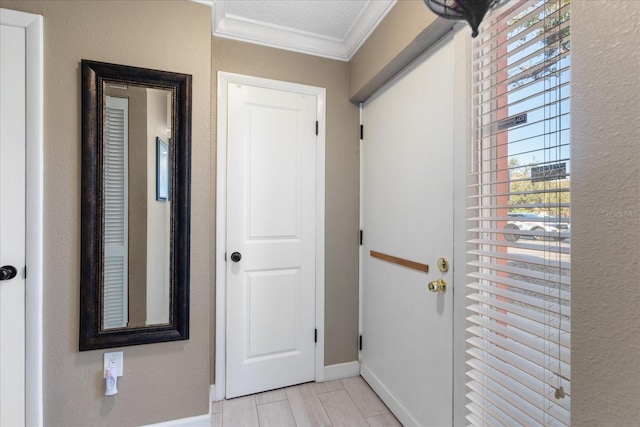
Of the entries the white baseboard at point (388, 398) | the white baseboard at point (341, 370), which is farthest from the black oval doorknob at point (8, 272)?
the white baseboard at point (388, 398)

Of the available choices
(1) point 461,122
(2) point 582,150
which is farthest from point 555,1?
(2) point 582,150

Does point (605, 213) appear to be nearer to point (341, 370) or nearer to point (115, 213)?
point (115, 213)

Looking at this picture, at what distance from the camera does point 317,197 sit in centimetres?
213

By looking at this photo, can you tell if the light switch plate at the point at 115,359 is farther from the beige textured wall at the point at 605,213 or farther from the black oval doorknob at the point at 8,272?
the beige textured wall at the point at 605,213

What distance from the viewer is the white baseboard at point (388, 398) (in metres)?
1.65

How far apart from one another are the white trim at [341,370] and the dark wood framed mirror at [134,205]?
3.53 feet

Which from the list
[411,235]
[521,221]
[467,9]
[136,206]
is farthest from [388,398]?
[467,9]

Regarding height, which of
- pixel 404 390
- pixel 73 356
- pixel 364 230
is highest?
pixel 364 230

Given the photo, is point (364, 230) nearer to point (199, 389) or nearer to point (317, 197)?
point (317, 197)

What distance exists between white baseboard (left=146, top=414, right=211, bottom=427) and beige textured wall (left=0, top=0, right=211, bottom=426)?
0.03 meters

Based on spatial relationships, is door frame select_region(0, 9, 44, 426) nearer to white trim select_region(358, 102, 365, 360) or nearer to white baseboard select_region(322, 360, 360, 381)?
white baseboard select_region(322, 360, 360, 381)

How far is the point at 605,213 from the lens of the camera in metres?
0.59

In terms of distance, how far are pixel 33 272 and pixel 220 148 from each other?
110 centimetres

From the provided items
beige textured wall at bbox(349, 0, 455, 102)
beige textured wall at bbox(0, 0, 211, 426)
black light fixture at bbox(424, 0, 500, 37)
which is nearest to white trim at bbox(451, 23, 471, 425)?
beige textured wall at bbox(349, 0, 455, 102)
